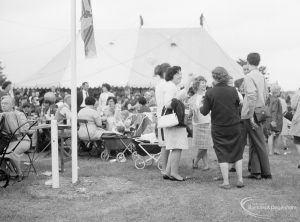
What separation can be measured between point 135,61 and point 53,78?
3.96 metres

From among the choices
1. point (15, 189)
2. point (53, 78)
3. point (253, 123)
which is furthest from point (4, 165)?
point (53, 78)

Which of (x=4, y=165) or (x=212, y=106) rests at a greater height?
(x=212, y=106)

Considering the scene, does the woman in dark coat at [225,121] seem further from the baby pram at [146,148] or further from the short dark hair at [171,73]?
the baby pram at [146,148]

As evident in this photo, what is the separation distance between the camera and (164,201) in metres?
5.26

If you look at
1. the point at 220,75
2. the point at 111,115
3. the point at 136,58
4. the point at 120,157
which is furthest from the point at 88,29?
the point at 136,58

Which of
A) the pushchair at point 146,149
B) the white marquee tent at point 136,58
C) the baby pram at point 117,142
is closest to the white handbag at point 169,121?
the pushchair at point 146,149

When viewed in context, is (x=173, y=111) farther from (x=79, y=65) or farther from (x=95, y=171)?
(x=79, y=65)

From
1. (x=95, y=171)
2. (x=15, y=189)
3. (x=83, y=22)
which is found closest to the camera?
(x=15, y=189)

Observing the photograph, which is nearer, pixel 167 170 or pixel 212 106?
pixel 212 106

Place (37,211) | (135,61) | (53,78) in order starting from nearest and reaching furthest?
1. (37,211)
2. (53,78)
3. (135,61)

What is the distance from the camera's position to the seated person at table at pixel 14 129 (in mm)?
6516

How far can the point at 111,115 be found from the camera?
11.0m

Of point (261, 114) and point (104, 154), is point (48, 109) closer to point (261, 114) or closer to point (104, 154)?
point (104, 154)

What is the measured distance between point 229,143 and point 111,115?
551 centimetres
